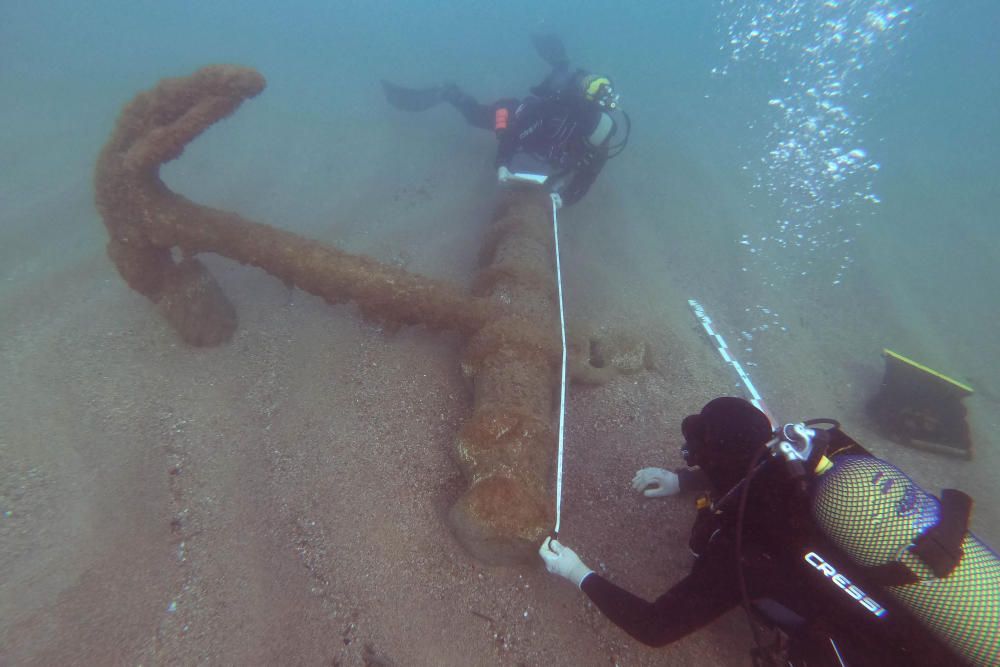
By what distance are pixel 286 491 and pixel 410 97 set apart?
383 inches

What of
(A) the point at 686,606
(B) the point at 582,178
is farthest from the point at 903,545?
(B) the point at 582,178

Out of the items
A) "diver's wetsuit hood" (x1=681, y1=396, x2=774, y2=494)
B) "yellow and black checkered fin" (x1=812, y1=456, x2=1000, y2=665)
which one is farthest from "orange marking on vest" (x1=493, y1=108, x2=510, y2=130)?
"yellow and black checkered fin" (x1=812, y1=456, x2=1000, y2=665)

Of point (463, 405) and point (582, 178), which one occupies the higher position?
point (582, 178)

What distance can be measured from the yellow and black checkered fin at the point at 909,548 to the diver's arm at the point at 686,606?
0.50 meters

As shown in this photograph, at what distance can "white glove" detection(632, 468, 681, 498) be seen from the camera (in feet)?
10.4

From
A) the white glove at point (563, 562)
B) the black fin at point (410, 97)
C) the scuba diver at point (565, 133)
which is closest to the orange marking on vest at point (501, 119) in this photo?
the scuba diver at point (565, 133)

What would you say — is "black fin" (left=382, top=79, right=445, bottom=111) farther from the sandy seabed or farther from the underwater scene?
the sandy seabed

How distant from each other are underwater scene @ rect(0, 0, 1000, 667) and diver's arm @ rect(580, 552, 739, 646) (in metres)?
0.01

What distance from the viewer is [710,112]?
48.0ft

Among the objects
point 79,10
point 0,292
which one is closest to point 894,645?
point 0,292

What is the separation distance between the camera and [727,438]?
213cm

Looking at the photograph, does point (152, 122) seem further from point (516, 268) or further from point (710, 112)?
point (710, 112)

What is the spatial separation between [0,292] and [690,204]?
33.9ft

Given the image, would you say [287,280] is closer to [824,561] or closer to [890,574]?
[824,561]
